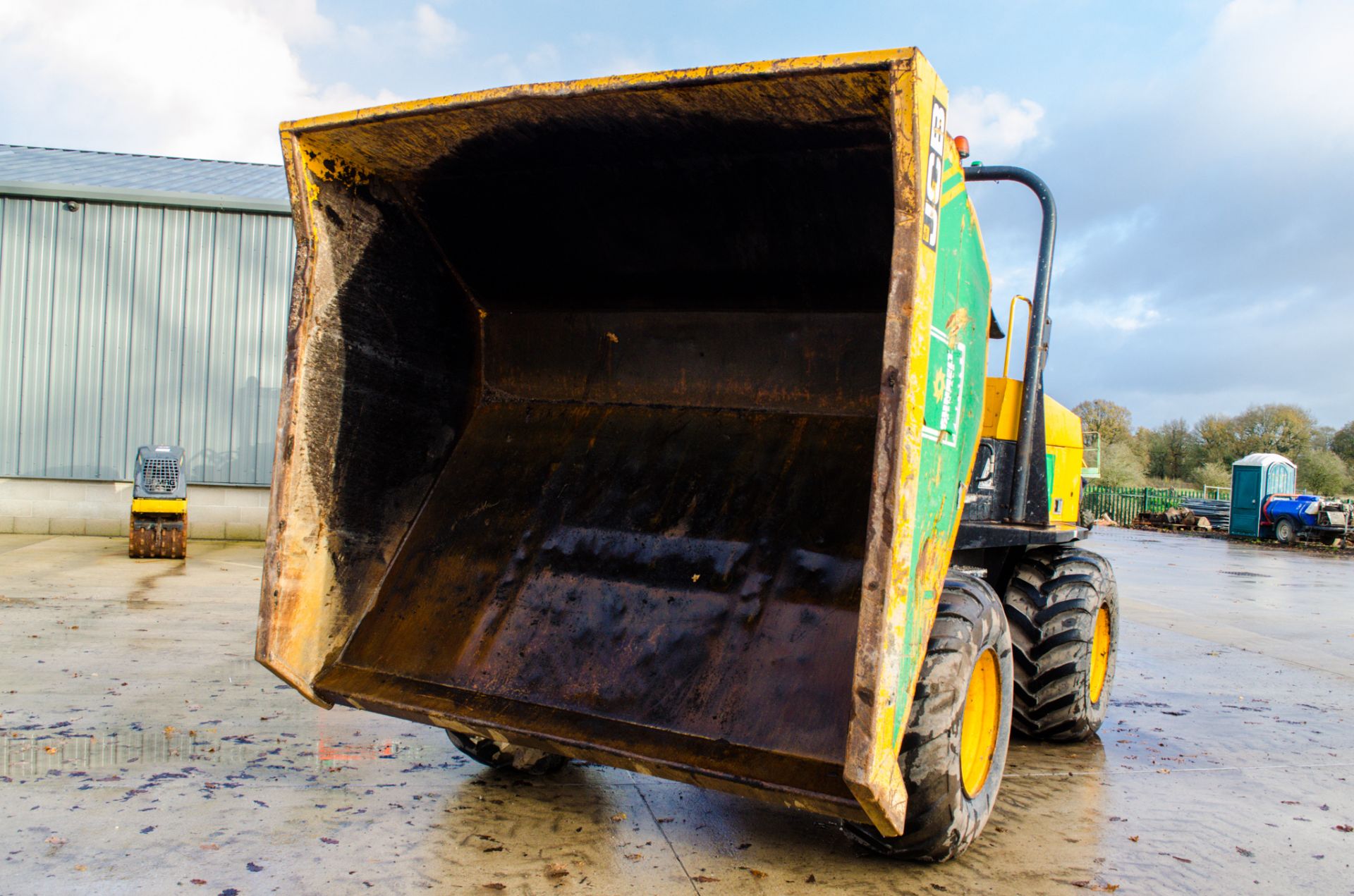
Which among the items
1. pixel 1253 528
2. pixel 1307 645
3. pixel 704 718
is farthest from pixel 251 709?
pixel 1253 528

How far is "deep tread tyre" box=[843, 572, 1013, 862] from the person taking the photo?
2.93 meters

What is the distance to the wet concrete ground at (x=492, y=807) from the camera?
3.13 meters

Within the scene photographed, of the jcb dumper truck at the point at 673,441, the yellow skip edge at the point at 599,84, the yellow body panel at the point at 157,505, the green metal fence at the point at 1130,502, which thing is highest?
the yellow skip edge at the point at 599,84

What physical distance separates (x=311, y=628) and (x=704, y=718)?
1.41 metres

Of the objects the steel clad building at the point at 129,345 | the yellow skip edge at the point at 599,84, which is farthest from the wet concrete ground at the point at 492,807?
the steel clad building at the point at 129,345

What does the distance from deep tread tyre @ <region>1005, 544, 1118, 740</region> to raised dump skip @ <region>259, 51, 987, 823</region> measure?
165 cm

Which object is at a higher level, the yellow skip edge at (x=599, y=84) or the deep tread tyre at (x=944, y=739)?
the yellow skip edge at (x=599, y=84)

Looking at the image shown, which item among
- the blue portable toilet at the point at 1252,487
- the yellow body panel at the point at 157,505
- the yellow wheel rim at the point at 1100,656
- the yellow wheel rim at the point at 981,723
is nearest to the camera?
the yellow wheel rim at the point at 981,723

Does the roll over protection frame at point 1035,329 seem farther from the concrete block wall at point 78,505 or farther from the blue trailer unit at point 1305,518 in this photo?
the blue trailer unit at point 1305,518

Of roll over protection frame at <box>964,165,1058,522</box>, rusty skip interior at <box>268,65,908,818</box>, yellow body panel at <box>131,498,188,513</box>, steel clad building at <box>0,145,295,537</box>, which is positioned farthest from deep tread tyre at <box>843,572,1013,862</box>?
steel clad building at <box>0,145,295,537</box>

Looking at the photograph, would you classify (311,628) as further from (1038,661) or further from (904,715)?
(1038,661)

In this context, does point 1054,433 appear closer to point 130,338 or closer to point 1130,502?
point 130,338

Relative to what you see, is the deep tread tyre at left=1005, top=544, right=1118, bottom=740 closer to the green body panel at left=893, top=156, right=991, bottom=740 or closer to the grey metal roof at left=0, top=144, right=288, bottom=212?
the green body panel at left=893, top=156, right=991, bottom=740

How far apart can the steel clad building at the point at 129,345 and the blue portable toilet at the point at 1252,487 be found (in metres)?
24.3
